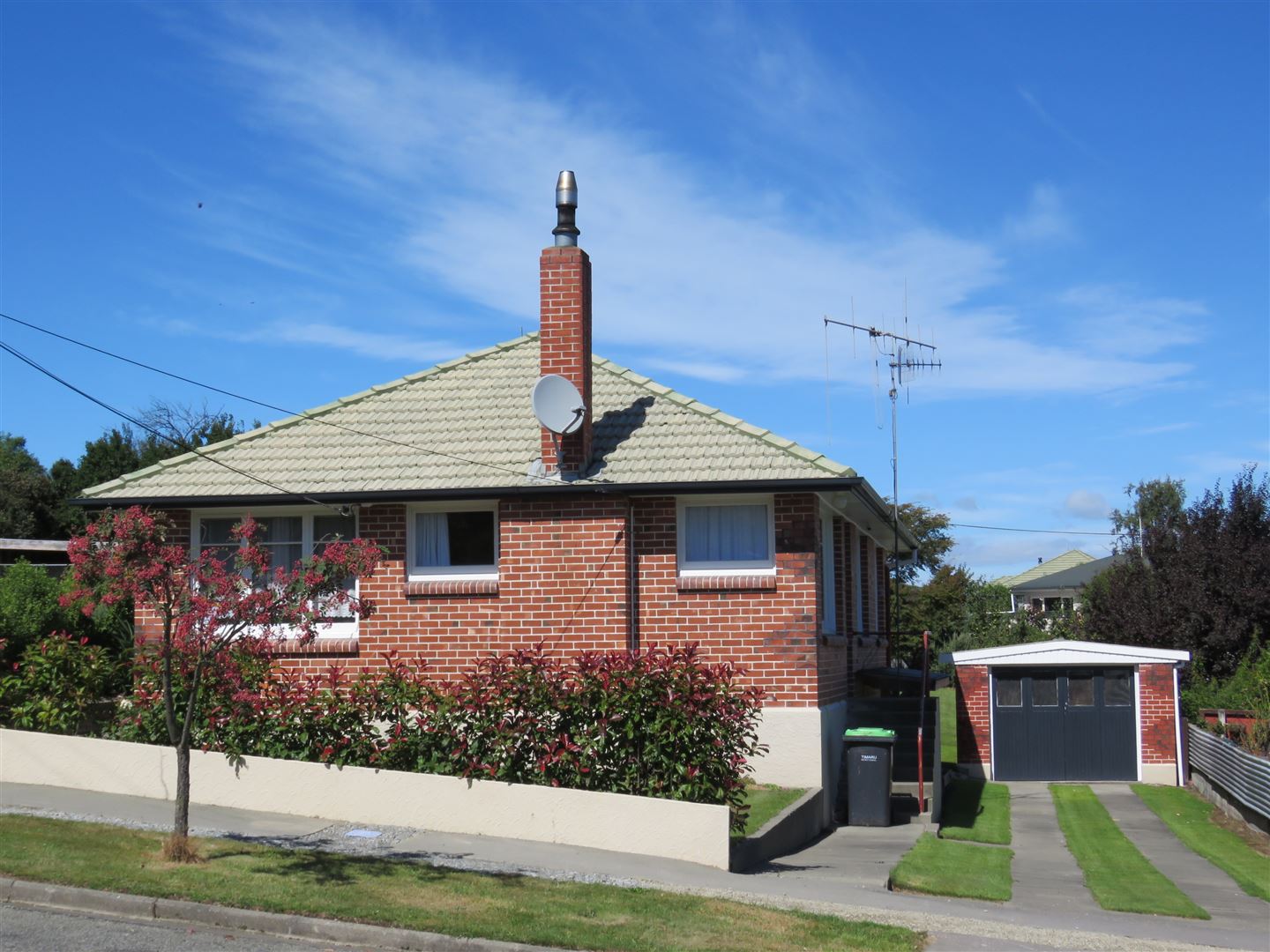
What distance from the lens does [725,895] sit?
1075 cm

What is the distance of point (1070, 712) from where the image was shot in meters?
23.9

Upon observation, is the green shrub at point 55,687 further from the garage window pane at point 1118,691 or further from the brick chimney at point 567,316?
the garage window pane at point 1118,691

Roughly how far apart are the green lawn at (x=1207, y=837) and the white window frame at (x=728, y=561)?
6.23 meters

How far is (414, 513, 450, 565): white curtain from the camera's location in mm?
17281

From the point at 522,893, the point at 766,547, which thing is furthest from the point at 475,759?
the point at 766,547

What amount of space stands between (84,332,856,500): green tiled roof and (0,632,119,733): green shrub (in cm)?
280

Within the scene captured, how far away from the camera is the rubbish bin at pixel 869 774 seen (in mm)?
16484

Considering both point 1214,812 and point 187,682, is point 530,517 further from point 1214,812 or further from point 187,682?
point 1214,812

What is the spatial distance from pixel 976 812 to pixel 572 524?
7.51m

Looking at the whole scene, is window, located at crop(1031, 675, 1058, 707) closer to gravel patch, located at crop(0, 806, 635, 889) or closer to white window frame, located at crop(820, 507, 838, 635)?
white window frame, located at crop(820, 507, 838, 635)

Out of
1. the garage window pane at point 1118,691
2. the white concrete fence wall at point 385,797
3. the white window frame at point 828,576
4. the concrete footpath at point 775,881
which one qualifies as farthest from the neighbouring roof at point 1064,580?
the white concrete fence wall at point 385,797

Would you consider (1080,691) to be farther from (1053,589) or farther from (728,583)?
(1053,589)

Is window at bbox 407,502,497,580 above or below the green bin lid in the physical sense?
above

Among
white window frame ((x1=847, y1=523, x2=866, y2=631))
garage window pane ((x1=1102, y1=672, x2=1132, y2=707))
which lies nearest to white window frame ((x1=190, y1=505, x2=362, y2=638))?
white window frame ((x1=847, y1=523, x2=866, y2=631))
